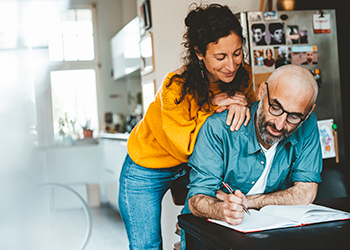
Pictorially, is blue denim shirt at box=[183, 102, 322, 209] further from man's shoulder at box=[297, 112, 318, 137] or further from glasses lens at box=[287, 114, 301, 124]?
glasses lens at box=[287, 114, 301, 124]

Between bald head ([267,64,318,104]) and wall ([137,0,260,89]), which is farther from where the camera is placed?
wall ([137,0,260,89])

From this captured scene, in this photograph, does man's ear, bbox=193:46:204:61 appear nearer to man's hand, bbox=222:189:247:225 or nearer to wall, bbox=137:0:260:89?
man's hand, bbox=222:189:247:225

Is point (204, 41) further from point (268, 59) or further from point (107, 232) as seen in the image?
point (107, 232)

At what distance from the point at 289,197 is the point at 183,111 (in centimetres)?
47

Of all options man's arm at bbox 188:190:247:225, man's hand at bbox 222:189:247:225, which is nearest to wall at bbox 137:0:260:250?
man's arm at bbox 188:190:247:225

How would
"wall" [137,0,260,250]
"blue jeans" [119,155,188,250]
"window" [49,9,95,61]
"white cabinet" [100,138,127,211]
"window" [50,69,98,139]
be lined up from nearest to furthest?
1. "blue jeans" [119,155,188,250]
2. "wall" [137,0,260,250]
3. "window" [50,69,98,139]
4. "window" [49,9,95,61]
5. "white cabinet" [100,138,127,211]

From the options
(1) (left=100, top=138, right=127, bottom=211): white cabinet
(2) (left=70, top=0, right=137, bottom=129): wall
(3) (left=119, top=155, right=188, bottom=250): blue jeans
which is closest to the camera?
(3) (left=119, top=155, right=188, bottom=250): blue jeans

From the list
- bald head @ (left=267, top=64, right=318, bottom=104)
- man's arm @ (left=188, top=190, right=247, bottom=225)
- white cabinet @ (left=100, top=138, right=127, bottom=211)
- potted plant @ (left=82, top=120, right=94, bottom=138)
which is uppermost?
bald head @ (left=267, top=64, right=318, bottom=104)

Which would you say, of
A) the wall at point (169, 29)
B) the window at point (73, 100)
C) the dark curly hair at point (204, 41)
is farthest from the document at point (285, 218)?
the window at point (73, 100)

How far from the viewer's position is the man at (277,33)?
7.05 feet

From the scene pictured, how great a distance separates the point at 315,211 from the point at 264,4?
1.66 metres

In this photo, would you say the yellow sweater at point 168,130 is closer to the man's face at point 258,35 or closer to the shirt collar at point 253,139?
the shirt collar at point 253,139

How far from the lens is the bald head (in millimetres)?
1070

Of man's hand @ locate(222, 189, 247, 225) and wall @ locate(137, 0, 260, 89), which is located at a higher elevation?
wall @ locate(137, 0, 260, 89)
